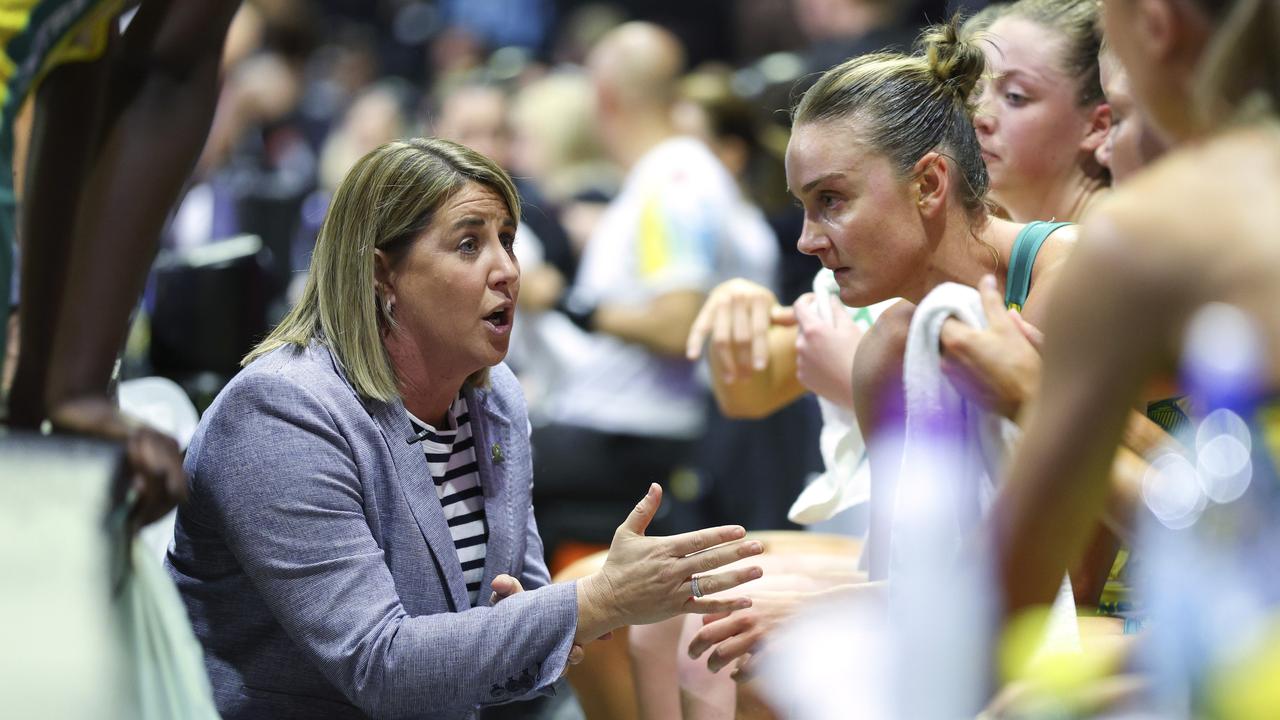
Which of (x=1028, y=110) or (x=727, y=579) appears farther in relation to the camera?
(x=1028, y=110)

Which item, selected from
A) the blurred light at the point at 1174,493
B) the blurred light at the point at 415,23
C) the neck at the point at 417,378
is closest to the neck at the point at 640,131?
the neck at the point at 417,378

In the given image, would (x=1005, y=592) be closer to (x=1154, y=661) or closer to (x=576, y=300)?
(x=1154, y=661)

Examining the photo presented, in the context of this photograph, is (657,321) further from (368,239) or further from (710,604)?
(710,604)

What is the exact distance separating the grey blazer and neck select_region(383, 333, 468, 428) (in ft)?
0.31

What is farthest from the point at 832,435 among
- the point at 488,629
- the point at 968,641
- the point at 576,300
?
the point at 576,300

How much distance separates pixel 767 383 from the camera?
273 cm

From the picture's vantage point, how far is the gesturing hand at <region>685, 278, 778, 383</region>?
2.69 metres

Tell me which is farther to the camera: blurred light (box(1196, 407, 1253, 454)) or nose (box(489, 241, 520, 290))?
nose (box(489, 241, 520, 290))

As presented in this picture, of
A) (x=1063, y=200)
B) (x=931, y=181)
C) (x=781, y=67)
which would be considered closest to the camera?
(x=931, y=181)

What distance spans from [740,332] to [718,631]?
78cm

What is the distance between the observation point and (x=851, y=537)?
283 cm

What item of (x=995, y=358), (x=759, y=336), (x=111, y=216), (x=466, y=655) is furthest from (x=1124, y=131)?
(x=111, y=216)

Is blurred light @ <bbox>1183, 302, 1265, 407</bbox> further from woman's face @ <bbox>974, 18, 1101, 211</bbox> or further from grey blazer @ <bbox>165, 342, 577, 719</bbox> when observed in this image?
woman's face @ <bbox>974, 18, 1101, 211</bbox>

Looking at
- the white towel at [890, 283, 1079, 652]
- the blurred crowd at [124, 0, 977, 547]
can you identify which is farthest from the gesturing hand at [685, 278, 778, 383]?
the white towel at [890, 283, 1079, 652]
